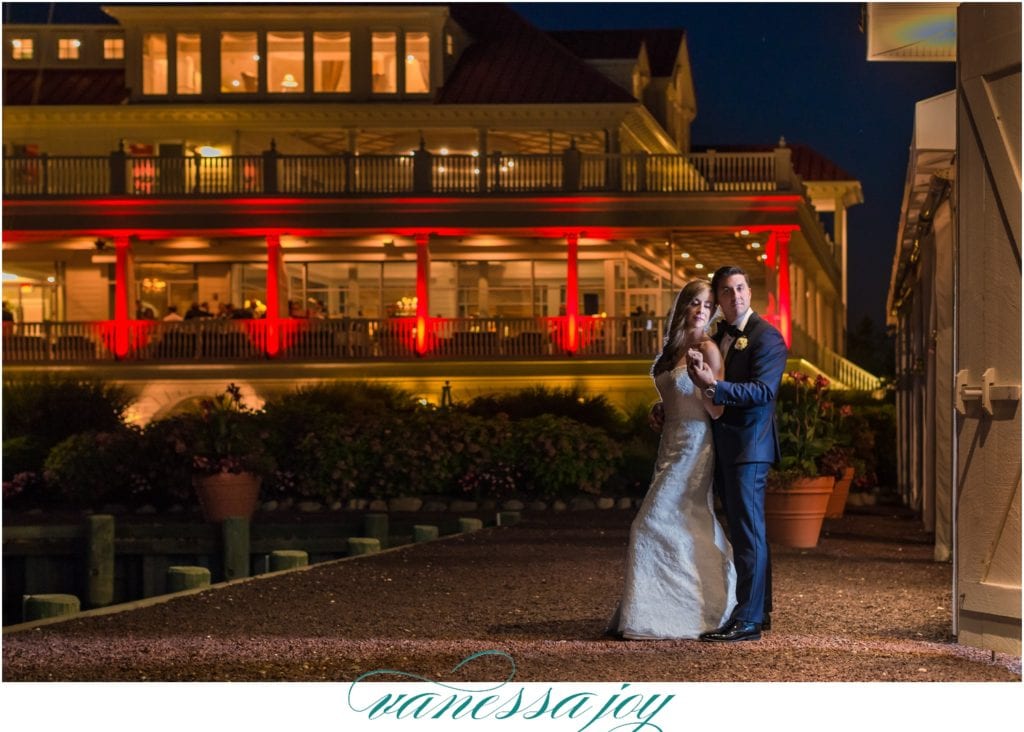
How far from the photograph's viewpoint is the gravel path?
257 inches

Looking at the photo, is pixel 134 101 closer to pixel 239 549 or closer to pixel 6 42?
pixel 6 42

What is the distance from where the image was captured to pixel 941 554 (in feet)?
39.5

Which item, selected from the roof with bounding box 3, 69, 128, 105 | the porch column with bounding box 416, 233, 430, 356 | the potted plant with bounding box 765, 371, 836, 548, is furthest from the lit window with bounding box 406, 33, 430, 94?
the potted plant with bounding box 765, 371, 836, 548

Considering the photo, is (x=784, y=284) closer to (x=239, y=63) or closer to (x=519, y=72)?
(x=519, y=72)

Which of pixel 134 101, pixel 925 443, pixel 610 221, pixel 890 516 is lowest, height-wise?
pixel 890 516

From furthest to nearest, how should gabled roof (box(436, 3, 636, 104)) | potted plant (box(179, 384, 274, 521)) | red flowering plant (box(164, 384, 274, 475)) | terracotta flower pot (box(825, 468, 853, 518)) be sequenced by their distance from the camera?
1. gabled roof (box(436, 3, 636, 104))
2. red flowering plant (box(164, 384, 274, 475))
3. potted plant (box(179, 384, 274, 521))
4. terracotta flower pot (box(825, 468, 853, 518))

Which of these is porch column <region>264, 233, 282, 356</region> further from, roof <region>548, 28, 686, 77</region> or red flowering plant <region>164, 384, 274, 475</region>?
red flowering plant <region>164, 384, 274, 475</region>

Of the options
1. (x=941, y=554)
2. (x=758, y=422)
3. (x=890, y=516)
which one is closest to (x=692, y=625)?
(x=758, y=422)

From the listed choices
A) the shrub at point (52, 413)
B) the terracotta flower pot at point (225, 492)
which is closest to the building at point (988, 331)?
the terracotta flower pot at point (225, 492)

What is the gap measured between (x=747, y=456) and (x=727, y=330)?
654 mm

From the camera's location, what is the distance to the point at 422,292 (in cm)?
2980

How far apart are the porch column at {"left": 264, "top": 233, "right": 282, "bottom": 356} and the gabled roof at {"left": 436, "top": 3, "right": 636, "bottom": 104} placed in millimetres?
4666
